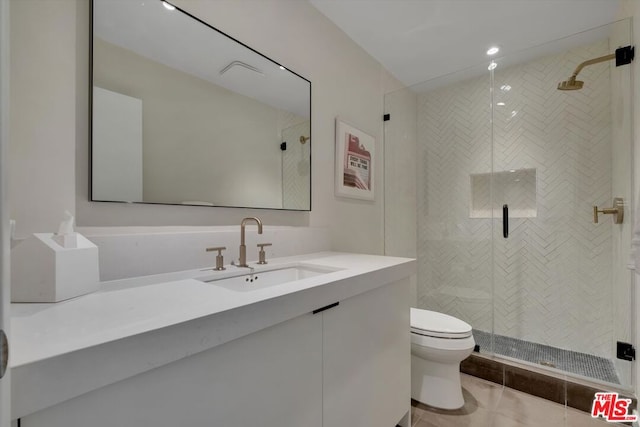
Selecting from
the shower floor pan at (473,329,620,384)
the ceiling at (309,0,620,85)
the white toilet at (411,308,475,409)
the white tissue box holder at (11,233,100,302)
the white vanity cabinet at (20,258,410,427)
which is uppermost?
the ceiling at (309,0,620,85)

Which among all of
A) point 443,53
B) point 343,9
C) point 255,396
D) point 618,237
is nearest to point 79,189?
point 255,396

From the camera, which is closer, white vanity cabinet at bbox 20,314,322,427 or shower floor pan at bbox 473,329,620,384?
white vanity cabinet at bbox 20,314,322,427

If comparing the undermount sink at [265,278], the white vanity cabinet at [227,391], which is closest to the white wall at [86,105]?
the undermount sink at [265,278]

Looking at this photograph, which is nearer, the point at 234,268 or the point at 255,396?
the point at 255,396

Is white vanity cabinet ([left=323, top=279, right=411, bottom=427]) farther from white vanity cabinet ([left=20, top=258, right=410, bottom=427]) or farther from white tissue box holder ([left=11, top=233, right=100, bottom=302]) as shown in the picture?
white tissue box holder ([left=11, top=233, right=100, bottom=302])

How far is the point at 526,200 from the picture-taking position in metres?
2.41

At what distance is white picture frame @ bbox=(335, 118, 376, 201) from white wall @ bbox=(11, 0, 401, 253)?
0.22 ft

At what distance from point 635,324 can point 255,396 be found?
211cm

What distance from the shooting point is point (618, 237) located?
6.27 feet

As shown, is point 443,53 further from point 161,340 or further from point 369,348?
point 161,340

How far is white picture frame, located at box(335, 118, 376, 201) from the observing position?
6.81 feet

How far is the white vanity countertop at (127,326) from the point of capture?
434 mm

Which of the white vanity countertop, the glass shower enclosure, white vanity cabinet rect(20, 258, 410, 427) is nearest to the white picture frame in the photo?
the glass shower enclosure

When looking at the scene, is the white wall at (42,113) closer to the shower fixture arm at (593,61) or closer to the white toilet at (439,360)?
the white toilet at (439,360)
